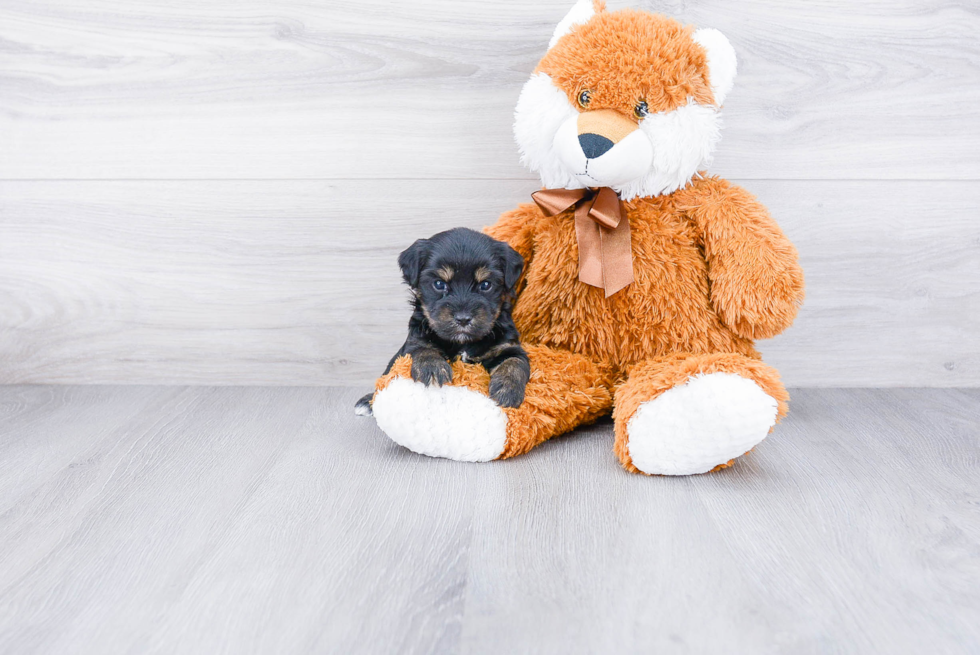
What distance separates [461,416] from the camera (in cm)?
121

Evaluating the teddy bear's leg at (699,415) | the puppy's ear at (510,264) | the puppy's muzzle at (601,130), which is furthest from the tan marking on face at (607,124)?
the teddy bear's leg at (699,415)

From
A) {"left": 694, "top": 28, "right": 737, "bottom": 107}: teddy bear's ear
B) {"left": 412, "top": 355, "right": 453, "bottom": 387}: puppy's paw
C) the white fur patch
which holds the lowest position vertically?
{"left": 412, "top": 355, "right": 453, "bottom": 387}: puppy's paw

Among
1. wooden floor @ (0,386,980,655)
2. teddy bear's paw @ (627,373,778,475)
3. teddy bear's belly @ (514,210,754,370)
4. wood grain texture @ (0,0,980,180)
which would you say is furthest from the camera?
wood grain texture @ (0,0,980,180)

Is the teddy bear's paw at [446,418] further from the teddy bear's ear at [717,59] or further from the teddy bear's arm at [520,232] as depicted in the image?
the teddy bear's ear at [717,59]

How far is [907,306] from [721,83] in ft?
2.44

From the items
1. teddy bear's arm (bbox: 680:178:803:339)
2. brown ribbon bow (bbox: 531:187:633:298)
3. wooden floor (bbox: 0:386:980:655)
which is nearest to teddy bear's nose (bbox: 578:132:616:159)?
brown ribbon bow (bbox: 531:187:633:298)

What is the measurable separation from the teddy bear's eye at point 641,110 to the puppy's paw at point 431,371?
521mm

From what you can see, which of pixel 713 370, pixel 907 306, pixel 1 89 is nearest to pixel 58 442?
pixel 1 89

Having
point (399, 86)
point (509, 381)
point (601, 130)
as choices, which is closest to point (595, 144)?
point (601, 130)

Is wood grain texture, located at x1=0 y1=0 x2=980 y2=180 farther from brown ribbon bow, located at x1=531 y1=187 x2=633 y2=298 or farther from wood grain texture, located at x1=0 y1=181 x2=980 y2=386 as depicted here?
brown ribbon bow, located at x1=531 y1=187 x2=633 y2=298

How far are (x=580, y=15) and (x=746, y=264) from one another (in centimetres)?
53

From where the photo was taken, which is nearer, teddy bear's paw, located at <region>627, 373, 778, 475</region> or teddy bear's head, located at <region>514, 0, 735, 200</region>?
teddy bear's paw, located at <region>627, 373, 778, 475</region>

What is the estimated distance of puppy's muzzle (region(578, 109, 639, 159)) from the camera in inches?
47.6

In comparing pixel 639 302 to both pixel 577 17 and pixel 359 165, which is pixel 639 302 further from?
pixel 359 165
